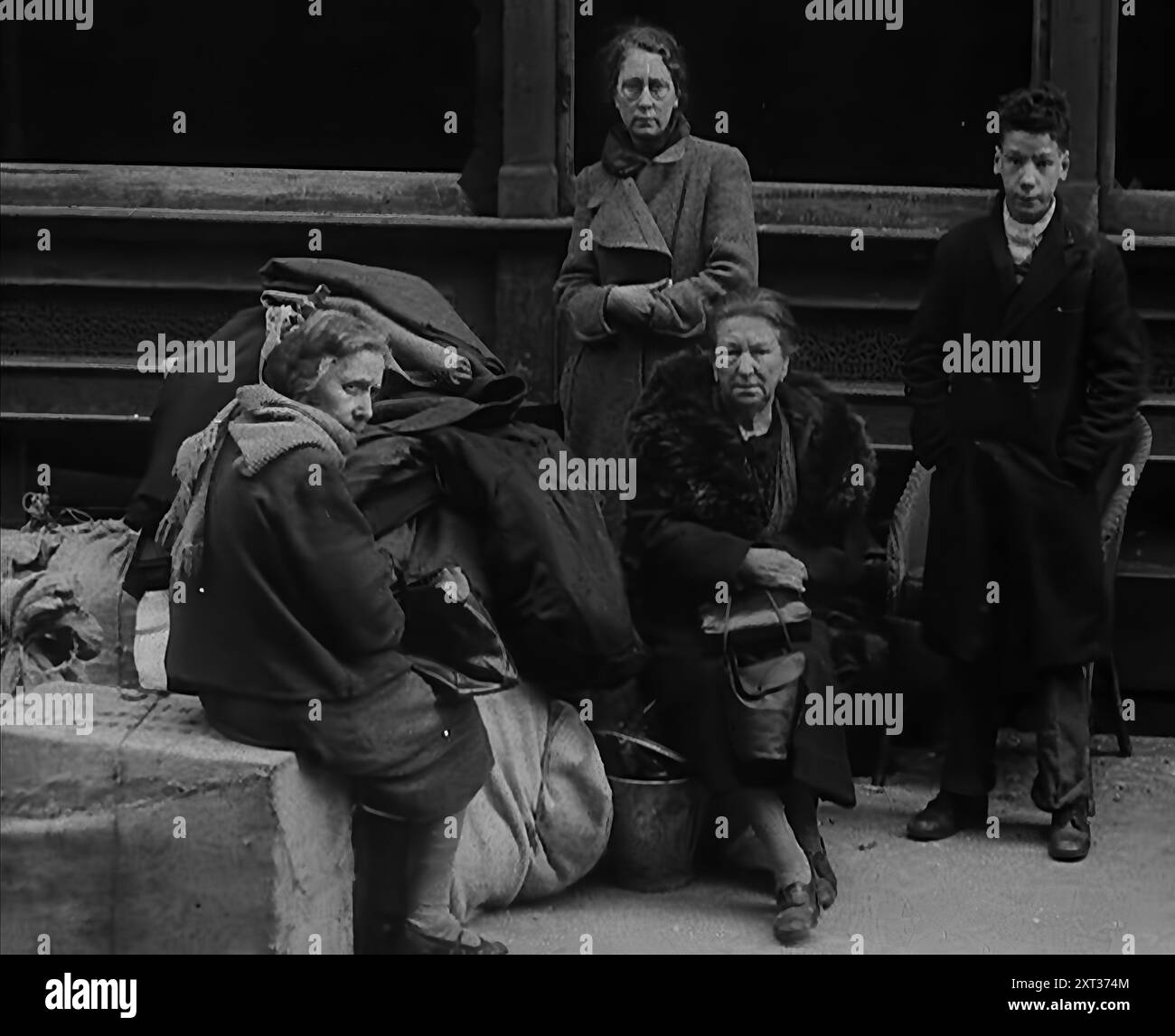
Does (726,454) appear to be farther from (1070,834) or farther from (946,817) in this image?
(1070,834)

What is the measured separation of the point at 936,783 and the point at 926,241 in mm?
1925

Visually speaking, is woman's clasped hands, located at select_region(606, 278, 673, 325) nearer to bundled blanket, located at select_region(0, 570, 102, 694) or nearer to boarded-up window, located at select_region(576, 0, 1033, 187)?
bundled blanket, located at select_region(0, 570, 102, 694)

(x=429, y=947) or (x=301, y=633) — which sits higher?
(x=301, y=633)

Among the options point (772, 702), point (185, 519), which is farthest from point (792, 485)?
point (185, 519)

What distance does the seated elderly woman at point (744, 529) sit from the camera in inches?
267

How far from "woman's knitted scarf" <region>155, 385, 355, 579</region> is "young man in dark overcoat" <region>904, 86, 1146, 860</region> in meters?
1.94

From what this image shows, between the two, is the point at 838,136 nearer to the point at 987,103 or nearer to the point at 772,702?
the point at 987,103

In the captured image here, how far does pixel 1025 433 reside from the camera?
7.32 m

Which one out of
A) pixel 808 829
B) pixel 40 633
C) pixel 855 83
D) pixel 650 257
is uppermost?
pixel 855 83

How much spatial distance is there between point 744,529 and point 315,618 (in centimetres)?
138

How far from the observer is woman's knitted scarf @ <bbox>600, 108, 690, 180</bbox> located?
7.79m

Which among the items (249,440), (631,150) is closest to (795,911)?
(249,440)

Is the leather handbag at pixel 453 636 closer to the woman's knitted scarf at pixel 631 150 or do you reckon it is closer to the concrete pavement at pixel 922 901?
the concrete pavement at pixel 922 901

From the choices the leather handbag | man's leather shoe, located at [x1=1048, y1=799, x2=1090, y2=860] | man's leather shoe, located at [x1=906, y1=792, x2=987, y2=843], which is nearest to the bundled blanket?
the leather handbag
